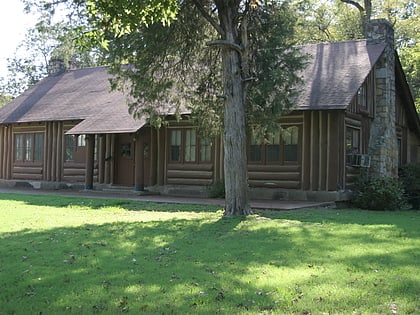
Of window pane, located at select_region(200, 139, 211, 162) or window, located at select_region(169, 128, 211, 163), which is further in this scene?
window, located at select_region(169, 128, 211, 163)

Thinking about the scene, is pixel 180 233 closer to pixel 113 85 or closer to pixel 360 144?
pixel 113 85

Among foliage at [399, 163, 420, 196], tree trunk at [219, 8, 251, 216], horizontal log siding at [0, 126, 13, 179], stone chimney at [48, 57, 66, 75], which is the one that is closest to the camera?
tree trunk at [219, 8, 251, 216]

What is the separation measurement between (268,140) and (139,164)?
Result: 5.31 meters

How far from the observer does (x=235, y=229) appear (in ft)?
33.5

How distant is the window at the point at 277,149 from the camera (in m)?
18.1

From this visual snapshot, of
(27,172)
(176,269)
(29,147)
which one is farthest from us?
(29,147)

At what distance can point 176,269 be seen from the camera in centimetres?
661

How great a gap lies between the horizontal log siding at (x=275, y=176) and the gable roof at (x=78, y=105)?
448cm

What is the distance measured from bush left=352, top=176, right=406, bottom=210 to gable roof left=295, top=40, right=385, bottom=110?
3140 millimetres

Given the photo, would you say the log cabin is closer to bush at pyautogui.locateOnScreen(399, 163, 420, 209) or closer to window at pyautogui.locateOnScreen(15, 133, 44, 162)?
window at pyautogui.locateOnScreen(15, 133, 44, 162)

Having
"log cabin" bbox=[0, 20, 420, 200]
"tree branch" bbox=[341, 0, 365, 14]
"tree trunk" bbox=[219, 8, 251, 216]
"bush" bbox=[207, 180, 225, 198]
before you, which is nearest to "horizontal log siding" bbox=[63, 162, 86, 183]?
"log cabin" bbox=[0, 20, 420, 200]

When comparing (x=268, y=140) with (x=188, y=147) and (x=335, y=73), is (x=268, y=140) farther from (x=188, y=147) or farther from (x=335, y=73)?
(x=188, y=147)

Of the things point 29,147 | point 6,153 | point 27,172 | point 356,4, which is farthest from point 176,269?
point 356,4

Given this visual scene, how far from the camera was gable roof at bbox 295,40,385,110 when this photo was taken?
55.4 ft
